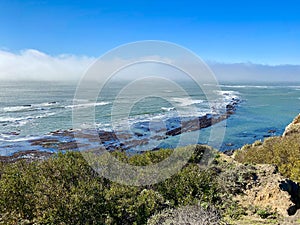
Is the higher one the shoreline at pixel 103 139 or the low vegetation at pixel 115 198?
the low vegetation at pixel 115 198

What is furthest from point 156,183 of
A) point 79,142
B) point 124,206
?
point 79,142

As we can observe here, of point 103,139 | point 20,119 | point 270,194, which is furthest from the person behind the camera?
point 20,119

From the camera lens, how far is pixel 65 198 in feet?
28.7

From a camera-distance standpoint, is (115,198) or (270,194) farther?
(270,194)

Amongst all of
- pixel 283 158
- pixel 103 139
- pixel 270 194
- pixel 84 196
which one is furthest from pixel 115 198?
pixel 103 139

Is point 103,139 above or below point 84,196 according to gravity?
below

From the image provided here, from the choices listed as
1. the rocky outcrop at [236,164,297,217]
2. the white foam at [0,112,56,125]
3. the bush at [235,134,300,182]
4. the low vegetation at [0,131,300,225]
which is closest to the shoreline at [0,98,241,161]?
the white foam at [0,112,56,125]

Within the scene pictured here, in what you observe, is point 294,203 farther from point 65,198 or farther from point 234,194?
point 65,198

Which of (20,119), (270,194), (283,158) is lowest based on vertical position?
(20,119)

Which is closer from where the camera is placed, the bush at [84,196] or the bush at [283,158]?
the bush at [84,196]

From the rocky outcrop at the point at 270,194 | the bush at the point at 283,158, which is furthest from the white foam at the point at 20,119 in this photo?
the rocky outcrop at the point at 270,194

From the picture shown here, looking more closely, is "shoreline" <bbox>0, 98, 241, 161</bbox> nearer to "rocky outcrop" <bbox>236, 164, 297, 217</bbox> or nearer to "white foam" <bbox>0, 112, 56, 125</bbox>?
"white foam" <bbox>0, 112, 56, 125</bbox>

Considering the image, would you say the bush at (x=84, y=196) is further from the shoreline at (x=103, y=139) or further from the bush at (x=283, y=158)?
the shoreline at (x=103, y=139)

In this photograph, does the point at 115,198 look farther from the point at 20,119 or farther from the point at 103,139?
the point at 20,119
